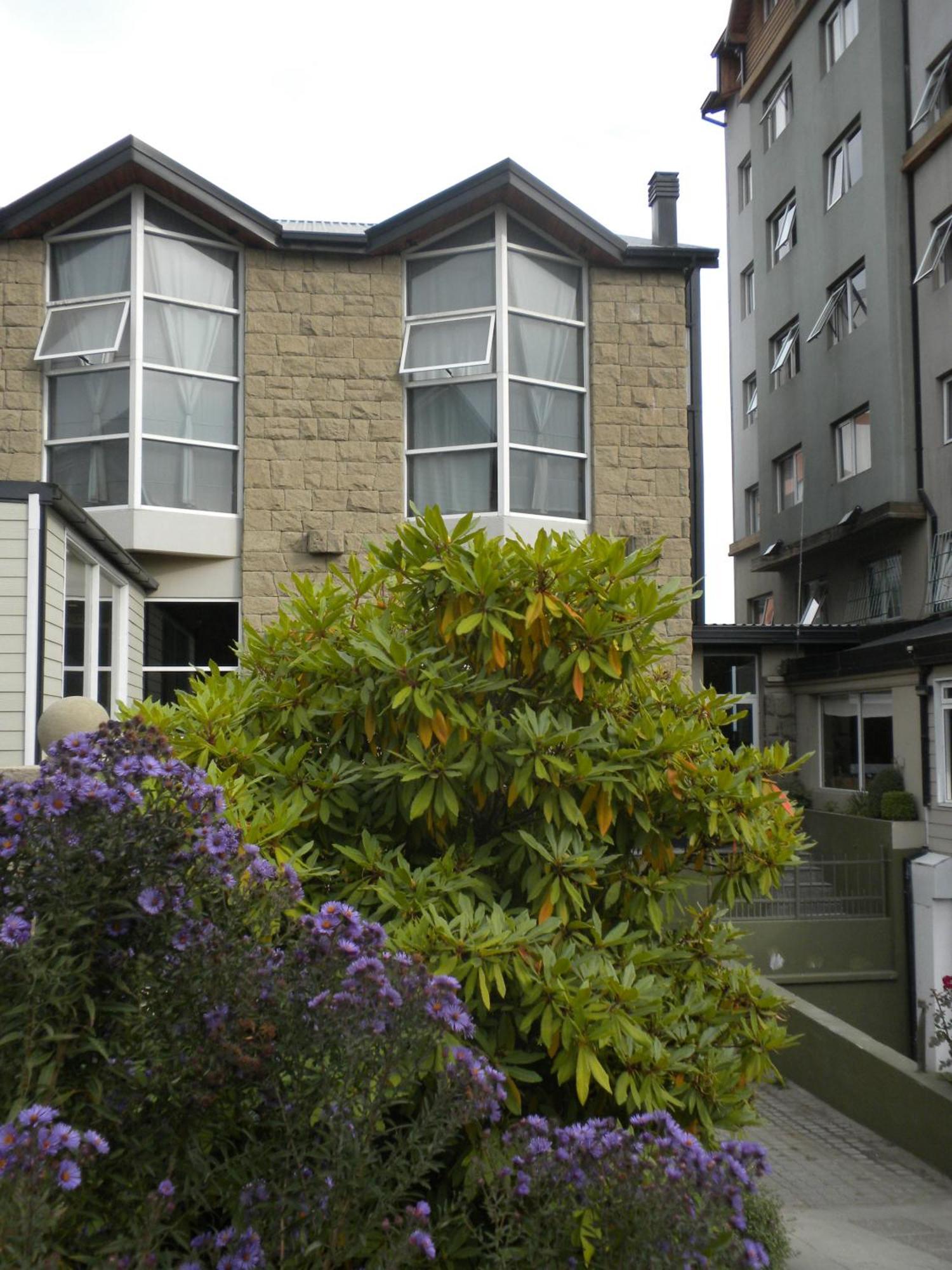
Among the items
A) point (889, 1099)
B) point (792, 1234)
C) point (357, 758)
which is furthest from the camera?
point (889, 1099)

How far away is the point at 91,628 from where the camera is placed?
11000 mm

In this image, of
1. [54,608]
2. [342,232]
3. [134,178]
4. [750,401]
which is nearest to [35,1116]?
[54,608]

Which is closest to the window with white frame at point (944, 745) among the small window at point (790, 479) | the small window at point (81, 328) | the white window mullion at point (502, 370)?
the white window mullion at point (502, 370)

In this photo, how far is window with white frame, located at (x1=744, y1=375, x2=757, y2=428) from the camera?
96.9 feet

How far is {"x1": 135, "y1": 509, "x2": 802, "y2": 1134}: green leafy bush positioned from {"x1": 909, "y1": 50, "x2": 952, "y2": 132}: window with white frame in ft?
64.3

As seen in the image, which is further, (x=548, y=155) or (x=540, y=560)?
(x=548, y=155)

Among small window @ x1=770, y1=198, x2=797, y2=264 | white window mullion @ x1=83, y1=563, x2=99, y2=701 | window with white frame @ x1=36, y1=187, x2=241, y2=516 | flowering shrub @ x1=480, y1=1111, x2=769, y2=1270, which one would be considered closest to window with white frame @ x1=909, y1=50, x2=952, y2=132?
small window @ x1=770, y1=198, x2=797, y2=264

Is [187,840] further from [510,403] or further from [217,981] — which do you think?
[510,403]

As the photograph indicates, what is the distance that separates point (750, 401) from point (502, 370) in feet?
55.5

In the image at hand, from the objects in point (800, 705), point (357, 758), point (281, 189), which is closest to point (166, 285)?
point (281, 189)

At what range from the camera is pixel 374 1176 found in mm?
2732

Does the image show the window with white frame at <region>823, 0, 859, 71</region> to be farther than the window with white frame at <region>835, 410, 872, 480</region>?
Yes

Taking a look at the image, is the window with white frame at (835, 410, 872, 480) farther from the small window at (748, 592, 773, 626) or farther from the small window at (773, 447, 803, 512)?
the small window at (748, 592, 773, 626)

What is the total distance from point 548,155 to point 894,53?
10090mm
